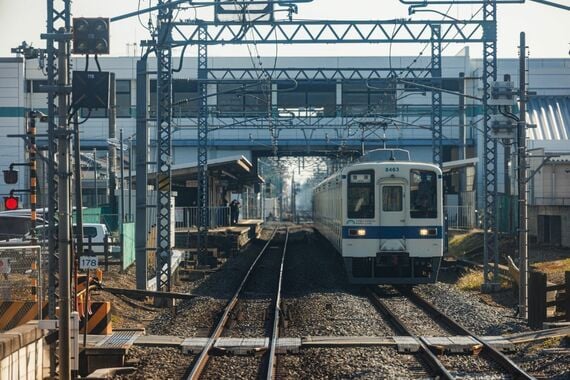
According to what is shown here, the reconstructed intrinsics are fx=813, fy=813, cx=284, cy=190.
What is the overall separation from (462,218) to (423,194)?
22627 millimetres

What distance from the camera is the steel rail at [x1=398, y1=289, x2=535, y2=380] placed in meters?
8.49

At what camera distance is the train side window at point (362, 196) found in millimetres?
16750

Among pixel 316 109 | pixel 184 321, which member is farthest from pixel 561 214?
pixel 184 321

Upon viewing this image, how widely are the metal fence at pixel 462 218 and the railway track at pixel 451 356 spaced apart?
23371 mm

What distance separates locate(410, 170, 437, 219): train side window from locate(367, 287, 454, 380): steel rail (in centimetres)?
194

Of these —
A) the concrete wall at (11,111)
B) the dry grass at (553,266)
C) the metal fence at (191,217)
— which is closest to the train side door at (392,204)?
the dry grass at (553,266)

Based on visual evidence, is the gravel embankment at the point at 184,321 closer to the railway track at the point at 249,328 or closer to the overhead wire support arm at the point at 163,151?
the railway track at the point at 249,328

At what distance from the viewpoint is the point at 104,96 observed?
8625mm

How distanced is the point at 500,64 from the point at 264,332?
3658 centimetres

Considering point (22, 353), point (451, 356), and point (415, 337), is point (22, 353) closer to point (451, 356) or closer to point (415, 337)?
point (451, 356)

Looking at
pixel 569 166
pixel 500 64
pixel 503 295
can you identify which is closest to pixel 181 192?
pixel 569 166

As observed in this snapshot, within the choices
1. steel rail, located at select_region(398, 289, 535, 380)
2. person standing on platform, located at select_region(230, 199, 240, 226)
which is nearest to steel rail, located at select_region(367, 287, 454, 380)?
steel rail, located at select_region(398, 289, 535, 380)

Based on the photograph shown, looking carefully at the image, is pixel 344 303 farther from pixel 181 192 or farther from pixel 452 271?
pixel 181 192

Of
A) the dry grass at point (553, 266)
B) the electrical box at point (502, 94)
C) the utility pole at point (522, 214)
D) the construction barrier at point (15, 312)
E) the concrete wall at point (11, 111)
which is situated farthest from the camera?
the concrete wall at point (11, 111)
